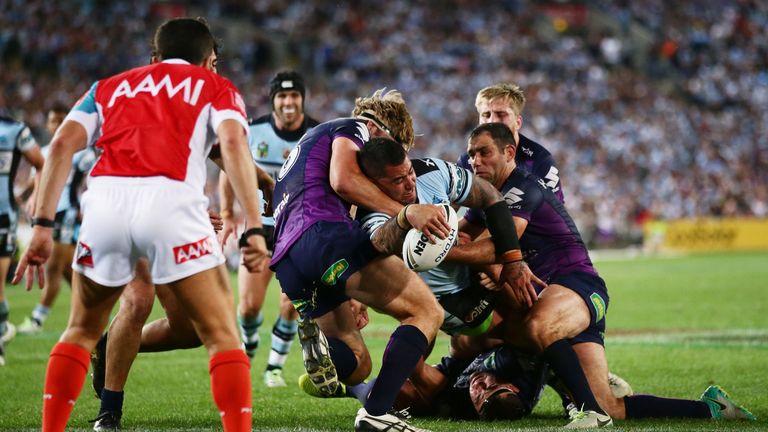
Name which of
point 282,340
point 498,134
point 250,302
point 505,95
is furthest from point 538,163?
point 250,302

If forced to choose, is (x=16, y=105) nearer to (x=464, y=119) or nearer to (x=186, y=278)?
(x=464, y=119)

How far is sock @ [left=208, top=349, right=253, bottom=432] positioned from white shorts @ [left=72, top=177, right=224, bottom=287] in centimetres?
46

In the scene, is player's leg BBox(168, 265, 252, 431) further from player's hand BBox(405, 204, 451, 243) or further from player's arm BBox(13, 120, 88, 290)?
player's hand BBox(405, 204, 451, 243)

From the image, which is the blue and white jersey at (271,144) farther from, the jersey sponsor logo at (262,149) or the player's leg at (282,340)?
the player's leg at (282,340)

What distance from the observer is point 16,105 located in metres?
28.2

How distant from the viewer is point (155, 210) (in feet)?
15.2

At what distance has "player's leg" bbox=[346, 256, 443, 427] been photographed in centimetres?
569

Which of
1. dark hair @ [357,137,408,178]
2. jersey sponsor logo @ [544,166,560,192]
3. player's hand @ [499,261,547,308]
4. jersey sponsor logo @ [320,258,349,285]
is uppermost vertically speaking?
dark hair @ [357,137,408,178]

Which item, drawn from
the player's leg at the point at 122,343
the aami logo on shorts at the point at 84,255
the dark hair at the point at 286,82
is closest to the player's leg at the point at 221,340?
the aami logo on shorts at the point at 84,255

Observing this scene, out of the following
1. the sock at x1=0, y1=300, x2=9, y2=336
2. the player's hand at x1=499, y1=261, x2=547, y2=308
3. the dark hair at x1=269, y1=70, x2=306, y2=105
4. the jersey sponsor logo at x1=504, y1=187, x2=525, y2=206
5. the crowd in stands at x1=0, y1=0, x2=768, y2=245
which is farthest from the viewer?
the crowd in stands at x1=0, y1=0, x2=768, y2=245

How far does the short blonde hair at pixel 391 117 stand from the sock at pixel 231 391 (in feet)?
7.02

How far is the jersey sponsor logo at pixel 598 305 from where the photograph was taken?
6695 millimetres

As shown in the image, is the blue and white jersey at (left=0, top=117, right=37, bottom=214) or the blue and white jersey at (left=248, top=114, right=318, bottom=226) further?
the blue and white jersey at (left=0, top=117, right=37, bottom=214)

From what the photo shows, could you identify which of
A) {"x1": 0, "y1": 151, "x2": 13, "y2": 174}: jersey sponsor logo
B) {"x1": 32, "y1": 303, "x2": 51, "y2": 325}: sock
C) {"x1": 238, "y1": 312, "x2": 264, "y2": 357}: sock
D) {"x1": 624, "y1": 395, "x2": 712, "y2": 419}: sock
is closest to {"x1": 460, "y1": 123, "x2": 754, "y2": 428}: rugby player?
{"x1": 624, "y1": 395, "x2": 712, "y2": 419}: sock
